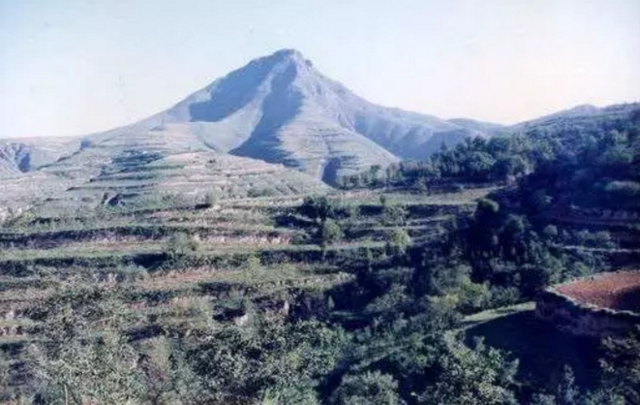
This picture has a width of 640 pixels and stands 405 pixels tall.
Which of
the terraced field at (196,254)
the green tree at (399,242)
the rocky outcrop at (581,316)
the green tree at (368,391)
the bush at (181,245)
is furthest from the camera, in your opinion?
the bush at (181,245)

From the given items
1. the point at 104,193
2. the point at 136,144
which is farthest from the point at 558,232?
the point at 136,144

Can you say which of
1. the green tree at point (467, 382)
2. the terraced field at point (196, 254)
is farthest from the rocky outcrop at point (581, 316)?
the terraced field at point (196, 254)

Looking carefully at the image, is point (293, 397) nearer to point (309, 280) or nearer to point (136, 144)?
point (309, 280)

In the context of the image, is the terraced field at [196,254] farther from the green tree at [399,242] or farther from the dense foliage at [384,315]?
the green tree at [399,242]

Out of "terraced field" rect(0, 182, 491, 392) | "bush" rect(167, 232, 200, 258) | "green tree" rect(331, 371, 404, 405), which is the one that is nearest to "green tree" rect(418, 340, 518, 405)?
"green tree" rect(331, 371, 404, 405)

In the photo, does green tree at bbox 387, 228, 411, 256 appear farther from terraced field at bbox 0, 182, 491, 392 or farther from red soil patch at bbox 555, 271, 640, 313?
red soil patch at bbox 555, 271, 640, 313

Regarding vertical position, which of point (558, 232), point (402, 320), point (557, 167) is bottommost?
point (402, 320)
